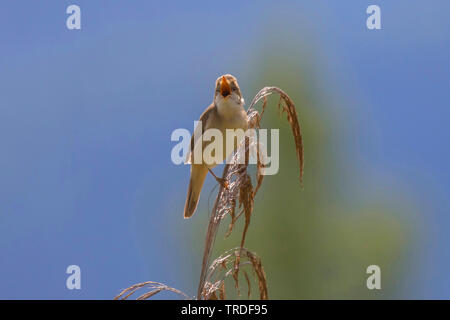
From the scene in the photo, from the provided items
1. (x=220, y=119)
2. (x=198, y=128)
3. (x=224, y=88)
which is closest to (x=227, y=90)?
(x=224, y=88)

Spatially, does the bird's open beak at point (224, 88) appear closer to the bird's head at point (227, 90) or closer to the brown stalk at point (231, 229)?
the bird's head at point (227, 90)

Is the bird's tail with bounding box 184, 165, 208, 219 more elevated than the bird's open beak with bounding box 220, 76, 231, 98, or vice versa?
the bird's open beak with bounding box 220, 76, 231, 98

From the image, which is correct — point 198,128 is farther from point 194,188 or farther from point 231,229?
point 231,229

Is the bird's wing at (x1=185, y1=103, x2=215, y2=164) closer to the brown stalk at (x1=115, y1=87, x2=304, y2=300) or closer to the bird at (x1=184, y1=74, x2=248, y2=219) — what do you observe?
the bird at (x1=184, y1=74, x2=248, y2=219)

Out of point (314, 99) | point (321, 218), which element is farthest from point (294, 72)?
point (321, 218)

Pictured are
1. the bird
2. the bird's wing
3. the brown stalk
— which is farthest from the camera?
the bird's wing

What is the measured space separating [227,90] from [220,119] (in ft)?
0.70

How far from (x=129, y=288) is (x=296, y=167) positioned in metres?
9.53

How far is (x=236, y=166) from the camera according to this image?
272 cm

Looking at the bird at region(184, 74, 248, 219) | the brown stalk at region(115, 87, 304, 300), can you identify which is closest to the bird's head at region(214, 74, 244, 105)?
the bird at region(184, 74, 248, 219)

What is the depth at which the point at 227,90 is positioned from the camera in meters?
4.15

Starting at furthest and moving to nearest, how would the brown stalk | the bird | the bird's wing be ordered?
1. the bird's wing
2. the bird
3. the brown stalk

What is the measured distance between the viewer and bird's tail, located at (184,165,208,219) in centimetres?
408

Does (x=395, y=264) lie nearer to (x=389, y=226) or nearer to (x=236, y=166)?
(x=389, y=226)
